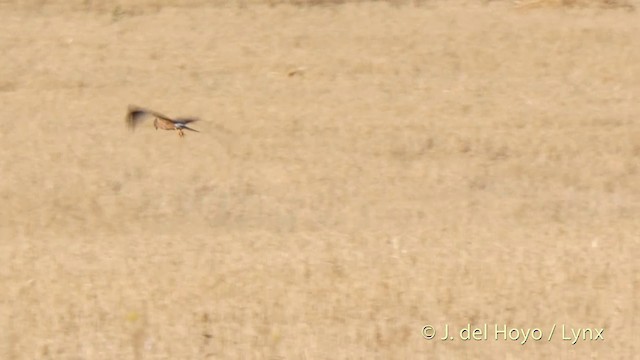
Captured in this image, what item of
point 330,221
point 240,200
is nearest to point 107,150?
point 240,200

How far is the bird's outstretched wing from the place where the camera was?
212 inches

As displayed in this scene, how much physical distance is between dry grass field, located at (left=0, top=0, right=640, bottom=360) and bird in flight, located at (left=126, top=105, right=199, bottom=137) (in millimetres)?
48

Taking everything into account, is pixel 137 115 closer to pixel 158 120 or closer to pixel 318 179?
pixel 158 120

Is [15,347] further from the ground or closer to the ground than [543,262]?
closer to the ground

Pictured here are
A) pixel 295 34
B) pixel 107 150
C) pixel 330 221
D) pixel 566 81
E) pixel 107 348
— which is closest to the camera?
pixel 107 348

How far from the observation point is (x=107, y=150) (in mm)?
5176

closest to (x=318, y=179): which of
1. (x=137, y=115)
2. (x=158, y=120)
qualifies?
(x=158, y=120)

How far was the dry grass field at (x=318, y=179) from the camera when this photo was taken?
4152 mm

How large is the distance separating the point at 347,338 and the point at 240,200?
89 cm

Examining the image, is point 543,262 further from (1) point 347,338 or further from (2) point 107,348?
(2) point 107,348

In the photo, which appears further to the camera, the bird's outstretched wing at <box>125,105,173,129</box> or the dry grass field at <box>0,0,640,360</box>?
the bird's outstretched wing at <box>125,105,173,129</box>

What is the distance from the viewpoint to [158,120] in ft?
17.6

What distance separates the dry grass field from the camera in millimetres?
4152

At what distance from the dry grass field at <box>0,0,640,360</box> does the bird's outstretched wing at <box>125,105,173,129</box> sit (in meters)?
0.05
